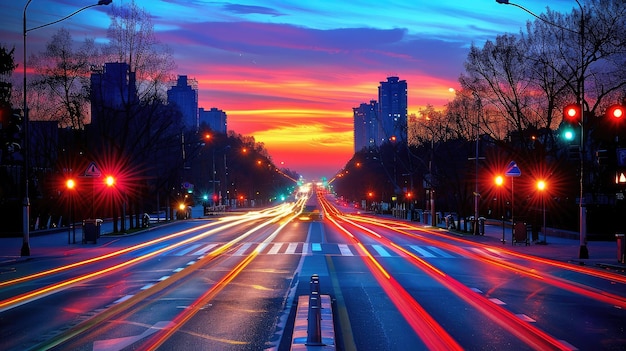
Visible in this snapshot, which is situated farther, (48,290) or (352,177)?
(352,177)

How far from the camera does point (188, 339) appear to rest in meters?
11.5

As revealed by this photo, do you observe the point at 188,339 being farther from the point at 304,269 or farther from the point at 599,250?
the point at 599,250

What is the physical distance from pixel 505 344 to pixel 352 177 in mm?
166475

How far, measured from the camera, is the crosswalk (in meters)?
31.1

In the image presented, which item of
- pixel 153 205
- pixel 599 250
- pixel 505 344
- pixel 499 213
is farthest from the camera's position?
pixel 153 205

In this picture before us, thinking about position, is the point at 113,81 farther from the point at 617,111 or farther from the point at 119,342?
the point at 119,342

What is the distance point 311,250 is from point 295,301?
1672 centimetres

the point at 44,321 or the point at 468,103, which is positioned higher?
the point at 468,103

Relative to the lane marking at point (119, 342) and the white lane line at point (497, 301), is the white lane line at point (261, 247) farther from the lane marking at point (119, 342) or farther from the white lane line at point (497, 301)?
the lane marking at point (119, 342)

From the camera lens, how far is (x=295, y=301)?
1605 cm

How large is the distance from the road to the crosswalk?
110 centimetres

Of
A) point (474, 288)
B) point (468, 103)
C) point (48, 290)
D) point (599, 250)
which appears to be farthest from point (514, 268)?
point (468, 103)

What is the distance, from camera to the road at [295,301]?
→ 11594 mm

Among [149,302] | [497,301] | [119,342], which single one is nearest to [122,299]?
[149,302]
